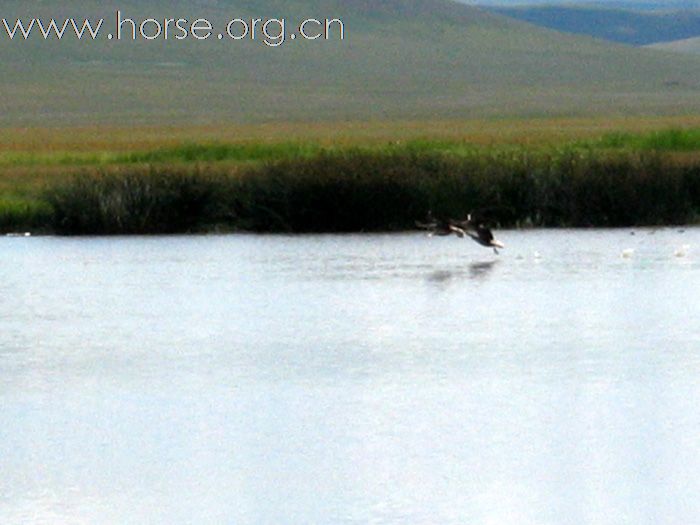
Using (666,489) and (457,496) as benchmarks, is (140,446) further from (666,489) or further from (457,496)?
(666,489)

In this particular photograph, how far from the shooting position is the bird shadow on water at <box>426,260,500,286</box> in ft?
73.8

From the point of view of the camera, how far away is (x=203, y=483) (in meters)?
10.2

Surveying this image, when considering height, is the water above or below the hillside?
below

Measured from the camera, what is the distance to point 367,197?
98.7ft

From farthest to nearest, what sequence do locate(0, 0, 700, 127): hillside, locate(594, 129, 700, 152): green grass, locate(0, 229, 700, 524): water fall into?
locate(0, 0, 700, 127): hillside
locate(594, 129, 700, 152): green grass
locate(0, 229, 700, 524): water

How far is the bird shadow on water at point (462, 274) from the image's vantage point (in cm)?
2250

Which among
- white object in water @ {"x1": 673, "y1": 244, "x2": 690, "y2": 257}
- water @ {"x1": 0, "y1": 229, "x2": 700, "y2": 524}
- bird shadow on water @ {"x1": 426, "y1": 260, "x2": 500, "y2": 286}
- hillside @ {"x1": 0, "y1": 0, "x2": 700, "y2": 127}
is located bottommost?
water @ {"x1": 0, "y1": 229, "x2": 700, "y2": 524}

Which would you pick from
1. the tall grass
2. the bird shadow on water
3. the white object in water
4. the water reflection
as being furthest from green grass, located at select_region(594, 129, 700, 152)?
the bird shadow on water

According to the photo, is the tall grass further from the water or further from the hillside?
the hillside

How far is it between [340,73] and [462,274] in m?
92.9

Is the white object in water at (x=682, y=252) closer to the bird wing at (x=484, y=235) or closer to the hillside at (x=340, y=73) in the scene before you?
the bird wing at (x=484, y=235)

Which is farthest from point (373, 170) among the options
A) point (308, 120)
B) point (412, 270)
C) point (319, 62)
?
point (319, 62)

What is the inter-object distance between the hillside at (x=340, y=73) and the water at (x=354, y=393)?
216ft

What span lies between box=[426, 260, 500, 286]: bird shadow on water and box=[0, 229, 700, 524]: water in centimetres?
9
